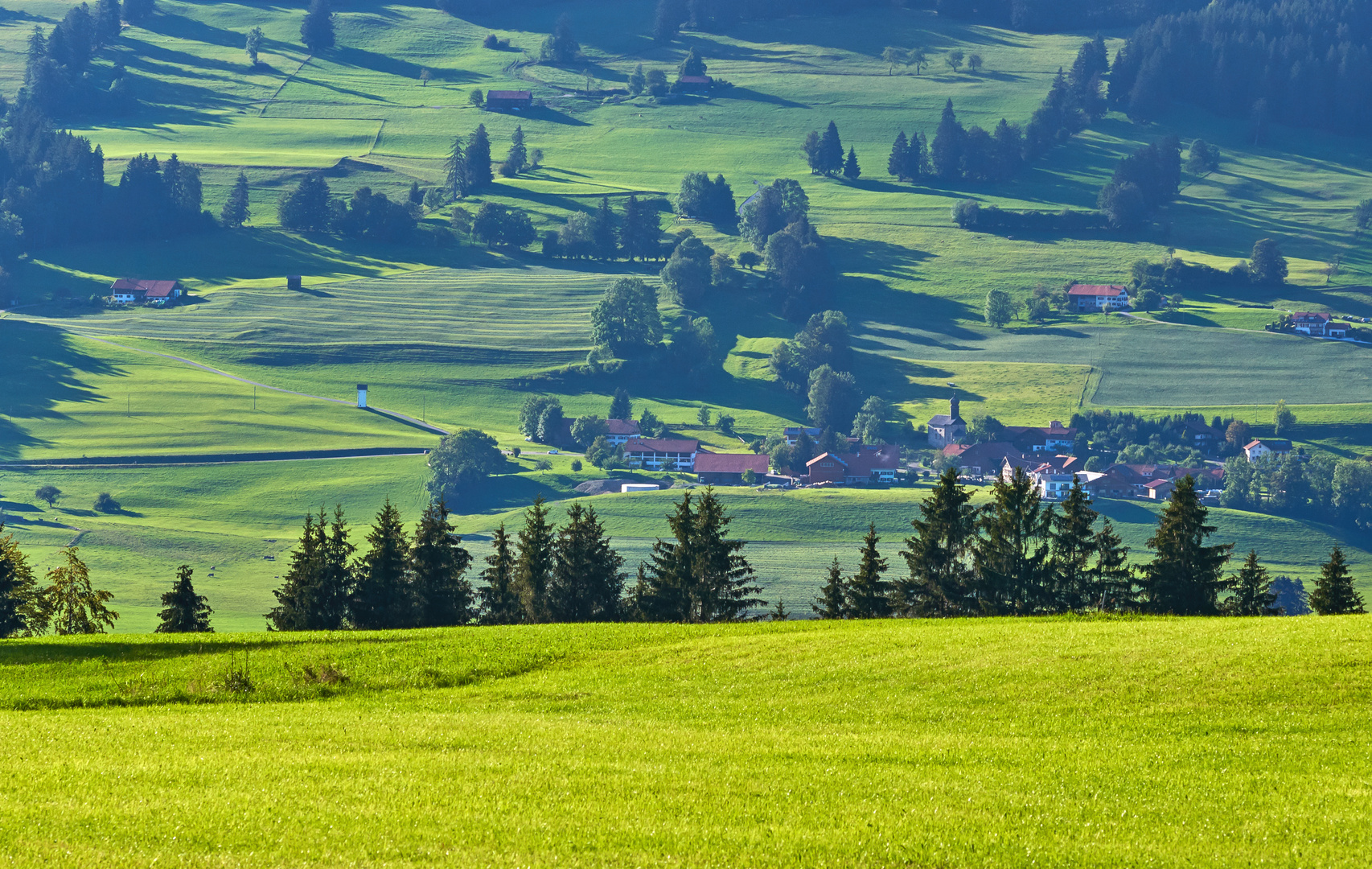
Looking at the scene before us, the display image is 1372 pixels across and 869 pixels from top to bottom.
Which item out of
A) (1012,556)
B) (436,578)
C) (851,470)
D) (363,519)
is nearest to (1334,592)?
(1012,556)

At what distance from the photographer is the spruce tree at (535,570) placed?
73.0m

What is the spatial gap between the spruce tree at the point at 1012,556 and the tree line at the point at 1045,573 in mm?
69

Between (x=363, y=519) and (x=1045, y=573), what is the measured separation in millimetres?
120947

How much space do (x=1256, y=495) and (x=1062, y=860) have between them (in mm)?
178722

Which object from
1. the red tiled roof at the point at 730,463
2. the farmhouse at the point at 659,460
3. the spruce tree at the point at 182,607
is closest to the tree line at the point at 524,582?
the spruce tree at the point at 182,607

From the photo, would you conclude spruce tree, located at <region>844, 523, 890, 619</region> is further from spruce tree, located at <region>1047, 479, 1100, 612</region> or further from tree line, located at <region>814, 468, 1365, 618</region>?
spruce tree, located at <region>1047, 479, 1100, 612</region>

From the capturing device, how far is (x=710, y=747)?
30391mm

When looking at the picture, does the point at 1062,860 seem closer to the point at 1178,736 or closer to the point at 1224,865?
the point at 1224,865

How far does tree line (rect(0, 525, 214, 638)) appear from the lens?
6775 centimetres

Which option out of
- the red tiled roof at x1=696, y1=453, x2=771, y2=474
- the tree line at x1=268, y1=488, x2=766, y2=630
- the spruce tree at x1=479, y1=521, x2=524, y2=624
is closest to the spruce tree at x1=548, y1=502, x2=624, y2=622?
the tree line at x1=268, y1=488, x2=766, y2=630

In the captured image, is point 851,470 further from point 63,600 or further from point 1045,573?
point 63,600

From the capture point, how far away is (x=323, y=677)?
41.5 meters

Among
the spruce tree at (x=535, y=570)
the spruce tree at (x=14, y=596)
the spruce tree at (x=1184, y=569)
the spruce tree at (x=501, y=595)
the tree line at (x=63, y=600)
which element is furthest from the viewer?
the spruce tree at (x=501, y=595)

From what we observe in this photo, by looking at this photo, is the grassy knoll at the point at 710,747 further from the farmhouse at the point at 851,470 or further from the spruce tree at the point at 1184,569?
the farmhouse at the point at 851,470
